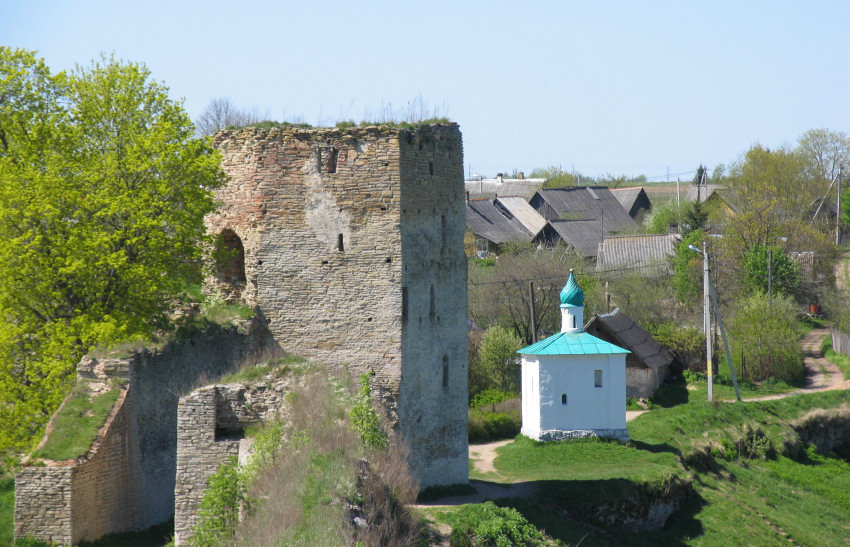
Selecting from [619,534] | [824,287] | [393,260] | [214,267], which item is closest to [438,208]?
[393,260]

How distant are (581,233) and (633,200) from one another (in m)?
15.0

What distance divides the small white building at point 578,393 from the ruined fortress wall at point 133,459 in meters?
9.83

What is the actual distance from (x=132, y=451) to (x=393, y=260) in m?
5.10

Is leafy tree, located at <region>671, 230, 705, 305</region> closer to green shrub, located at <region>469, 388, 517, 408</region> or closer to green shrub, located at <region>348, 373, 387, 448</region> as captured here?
green shrub, located at <region>469, 388, 517, 408</region>

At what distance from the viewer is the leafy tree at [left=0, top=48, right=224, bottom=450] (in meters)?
17.5

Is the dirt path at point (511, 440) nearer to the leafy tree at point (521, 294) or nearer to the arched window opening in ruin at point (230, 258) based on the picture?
the arched window opening in ruin at point (230, 258)

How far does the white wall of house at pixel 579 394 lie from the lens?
86.6 ft

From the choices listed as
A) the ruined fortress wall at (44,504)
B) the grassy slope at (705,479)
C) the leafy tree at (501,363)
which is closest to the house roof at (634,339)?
the grassy slope at (705,479)

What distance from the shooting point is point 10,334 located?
57.3ft

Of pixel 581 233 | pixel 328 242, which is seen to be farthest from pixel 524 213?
pixel 328 242

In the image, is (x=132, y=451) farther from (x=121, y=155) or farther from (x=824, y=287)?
(x=824, y=287)

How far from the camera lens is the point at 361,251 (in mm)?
18078

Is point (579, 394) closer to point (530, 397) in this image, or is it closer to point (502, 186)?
point (530, 397)

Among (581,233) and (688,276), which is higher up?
(581,233)
